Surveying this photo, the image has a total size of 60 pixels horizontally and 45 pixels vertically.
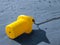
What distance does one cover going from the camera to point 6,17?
223 cm

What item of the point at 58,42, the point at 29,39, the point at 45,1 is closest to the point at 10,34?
the point at 29,39

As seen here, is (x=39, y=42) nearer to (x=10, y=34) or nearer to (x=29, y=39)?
(x=29, y=39)

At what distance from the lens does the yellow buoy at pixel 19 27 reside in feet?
5.60

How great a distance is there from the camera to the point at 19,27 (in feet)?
5.73

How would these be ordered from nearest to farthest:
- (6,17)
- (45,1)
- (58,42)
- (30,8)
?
(58,42) → (6,17) → (30,8) → (45,1)

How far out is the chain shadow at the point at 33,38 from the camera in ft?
5.62

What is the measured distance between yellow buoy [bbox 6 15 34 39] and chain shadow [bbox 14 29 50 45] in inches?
1.8

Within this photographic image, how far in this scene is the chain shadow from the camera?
1.71m

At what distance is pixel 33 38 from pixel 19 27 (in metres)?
0.19

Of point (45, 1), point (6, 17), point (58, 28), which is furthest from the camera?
point (45, 1)

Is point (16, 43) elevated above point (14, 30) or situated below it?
below

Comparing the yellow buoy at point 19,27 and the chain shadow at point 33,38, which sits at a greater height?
the yellow buoy at point 19,27

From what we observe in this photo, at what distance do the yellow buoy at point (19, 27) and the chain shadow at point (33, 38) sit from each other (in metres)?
0.05

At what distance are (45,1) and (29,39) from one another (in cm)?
99
